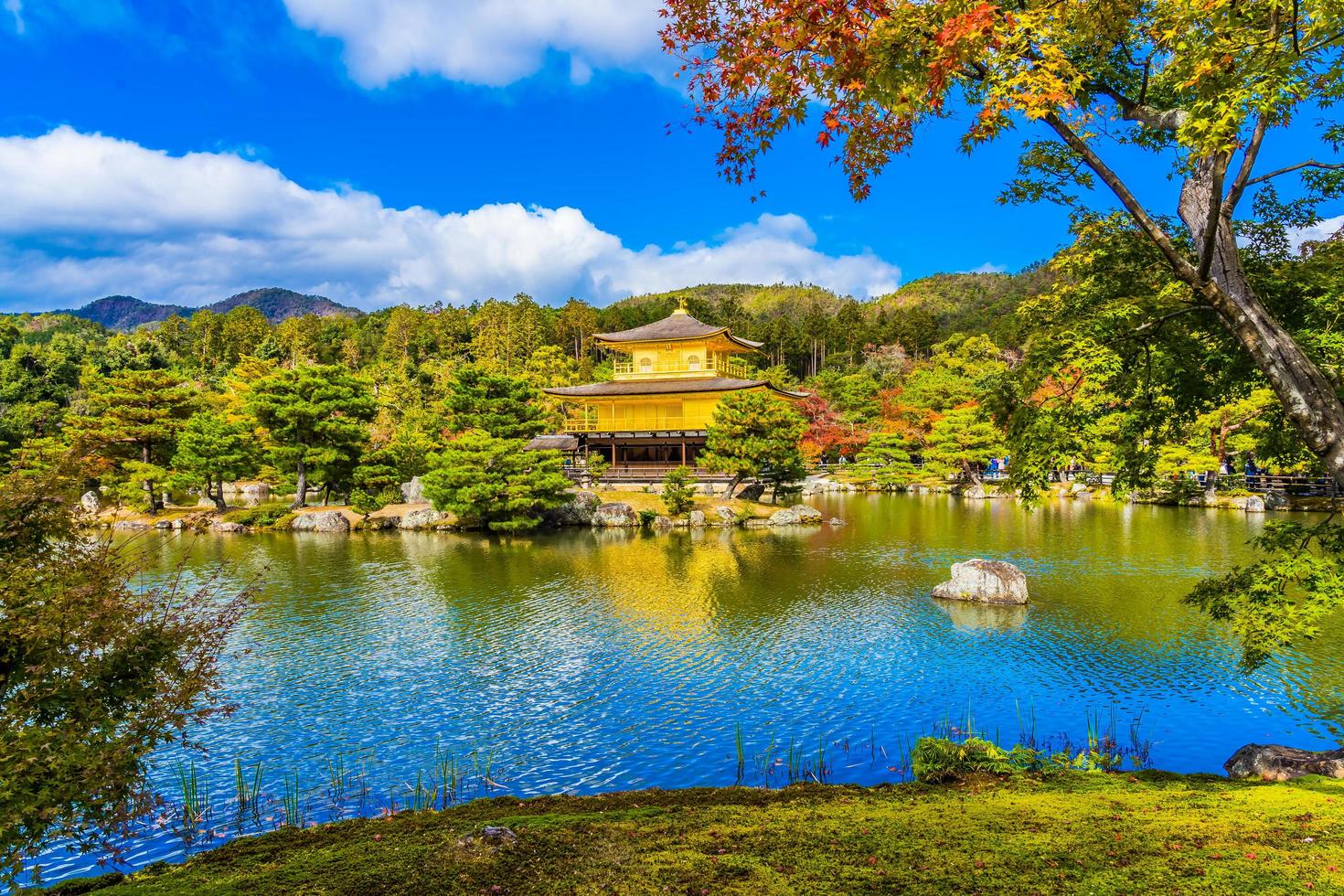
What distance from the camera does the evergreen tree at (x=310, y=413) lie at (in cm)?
2433

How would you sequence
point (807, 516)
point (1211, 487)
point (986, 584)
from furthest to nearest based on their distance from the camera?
point (1211, 487)
point (807, 516)
point (986, 584)

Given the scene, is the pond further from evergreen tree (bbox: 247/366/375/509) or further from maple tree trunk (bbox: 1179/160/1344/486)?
evergreen tree (bbox: 247/366/375/509)

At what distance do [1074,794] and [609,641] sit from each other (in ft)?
24.2

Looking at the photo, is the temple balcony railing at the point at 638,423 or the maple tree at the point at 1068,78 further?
the temple balcony railing at the point at 638,423

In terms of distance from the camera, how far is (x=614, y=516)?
25.1m

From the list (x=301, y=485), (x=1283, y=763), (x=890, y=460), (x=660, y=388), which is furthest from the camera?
(x=890, y=460)

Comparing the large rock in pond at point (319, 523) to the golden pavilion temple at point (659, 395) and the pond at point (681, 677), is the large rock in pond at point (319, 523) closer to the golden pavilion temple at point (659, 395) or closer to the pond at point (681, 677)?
the pond at point (681, 677)

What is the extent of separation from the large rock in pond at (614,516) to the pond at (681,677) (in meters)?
6.92

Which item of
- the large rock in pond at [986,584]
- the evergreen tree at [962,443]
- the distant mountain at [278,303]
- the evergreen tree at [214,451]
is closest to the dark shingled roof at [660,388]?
the evergreen tree at [962,443]

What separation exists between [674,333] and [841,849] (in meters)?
32.9

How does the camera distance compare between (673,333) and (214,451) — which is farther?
(673,333)

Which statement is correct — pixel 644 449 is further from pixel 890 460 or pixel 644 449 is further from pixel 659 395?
pixel 890 460

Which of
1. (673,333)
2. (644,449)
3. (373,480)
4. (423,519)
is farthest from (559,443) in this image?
(423,519)

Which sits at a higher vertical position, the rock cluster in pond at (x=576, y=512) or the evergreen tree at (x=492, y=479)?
the evergreen tree at (x=492, y=479)
